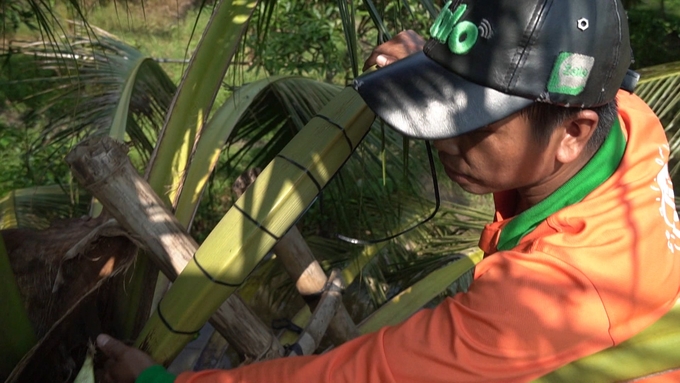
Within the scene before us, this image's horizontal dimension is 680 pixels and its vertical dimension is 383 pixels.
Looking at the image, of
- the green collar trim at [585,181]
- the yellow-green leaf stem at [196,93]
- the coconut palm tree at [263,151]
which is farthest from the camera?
the yellow-green leaf stem at [196,93]

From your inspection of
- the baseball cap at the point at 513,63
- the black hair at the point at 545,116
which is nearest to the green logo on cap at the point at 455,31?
the baseball cap at the point at 513,63

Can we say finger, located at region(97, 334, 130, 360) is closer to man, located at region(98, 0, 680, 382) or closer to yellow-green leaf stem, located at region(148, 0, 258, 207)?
man, located at region(98, 0, 680, 382)

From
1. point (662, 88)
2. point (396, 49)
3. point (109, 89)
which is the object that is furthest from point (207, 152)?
point (662, 88)

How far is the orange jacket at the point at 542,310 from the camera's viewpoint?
0.76m

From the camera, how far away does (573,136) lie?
2.77ft

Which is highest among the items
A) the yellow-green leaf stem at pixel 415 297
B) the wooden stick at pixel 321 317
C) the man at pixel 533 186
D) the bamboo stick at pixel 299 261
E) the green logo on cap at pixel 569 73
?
the green logo on cap at pixel 569 73

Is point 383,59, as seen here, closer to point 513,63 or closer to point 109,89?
point 513,63

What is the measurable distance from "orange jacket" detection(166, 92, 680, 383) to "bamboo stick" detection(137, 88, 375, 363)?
23 cm

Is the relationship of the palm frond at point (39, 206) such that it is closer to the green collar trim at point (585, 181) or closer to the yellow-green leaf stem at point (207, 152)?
the yellow-green leaf stem at point (207, 152)

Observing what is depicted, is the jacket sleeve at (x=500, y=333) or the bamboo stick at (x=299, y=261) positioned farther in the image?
the bamboo stick at (x=299, y=261)

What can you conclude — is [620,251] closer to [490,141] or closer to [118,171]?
[490,141]

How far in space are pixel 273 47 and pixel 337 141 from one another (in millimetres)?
2197

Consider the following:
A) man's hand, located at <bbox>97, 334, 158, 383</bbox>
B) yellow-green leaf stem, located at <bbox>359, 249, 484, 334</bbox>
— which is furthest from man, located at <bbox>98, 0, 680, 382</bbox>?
yellow-green leaf stem, located at <bbox>359, 249, 484, 334</bbox>

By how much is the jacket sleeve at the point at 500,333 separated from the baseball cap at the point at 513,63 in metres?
0.17
